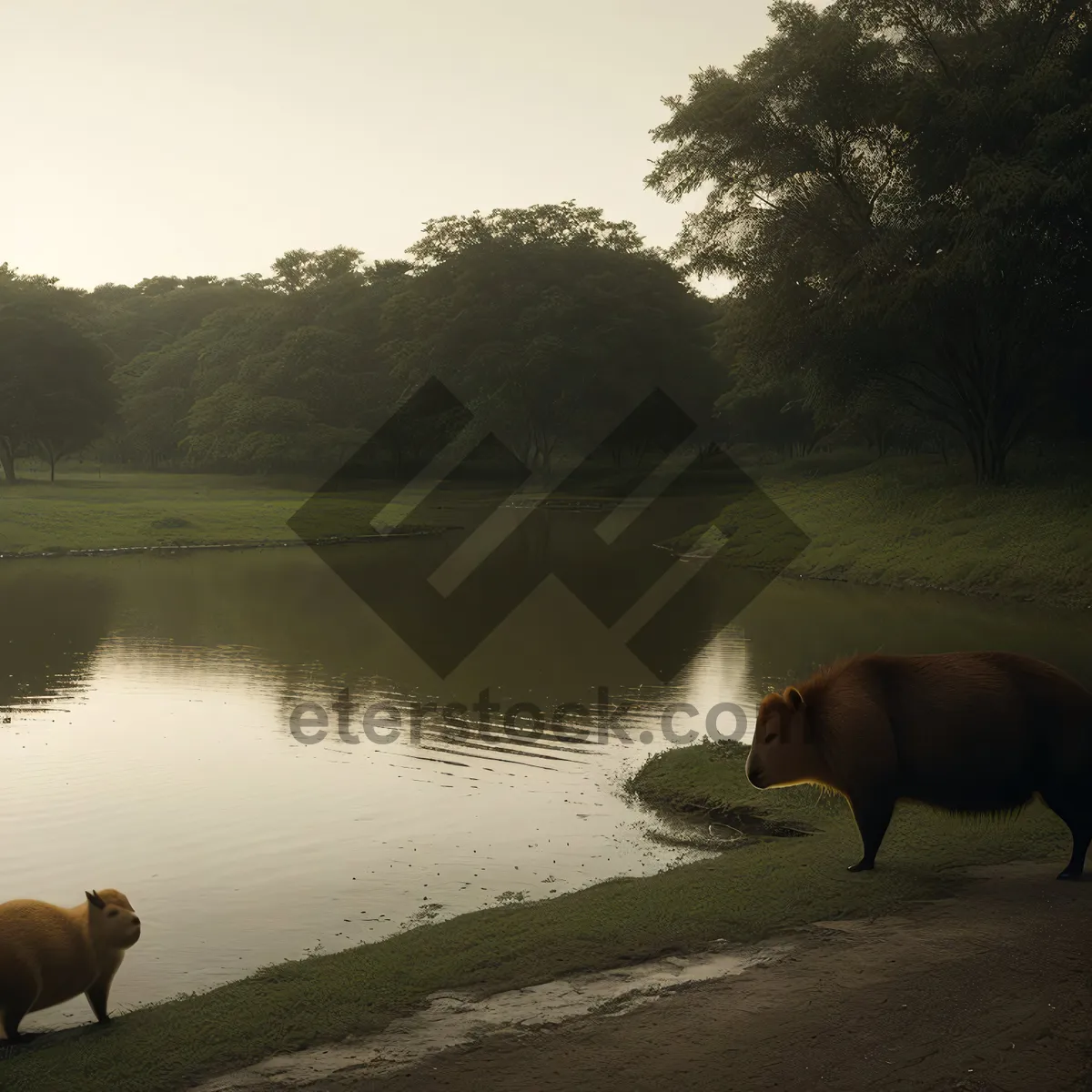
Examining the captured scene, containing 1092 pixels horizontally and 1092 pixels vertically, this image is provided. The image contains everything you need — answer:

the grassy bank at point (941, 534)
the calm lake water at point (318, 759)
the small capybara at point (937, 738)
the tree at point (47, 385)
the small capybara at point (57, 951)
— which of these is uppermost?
the tree at point (47, 385)

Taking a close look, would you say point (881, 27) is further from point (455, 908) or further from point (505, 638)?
point (455, 908)

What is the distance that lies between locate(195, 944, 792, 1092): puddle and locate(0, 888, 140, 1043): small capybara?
1206 mm

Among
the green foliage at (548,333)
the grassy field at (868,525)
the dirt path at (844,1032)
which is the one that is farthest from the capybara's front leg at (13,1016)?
the green foliage at (548,333)

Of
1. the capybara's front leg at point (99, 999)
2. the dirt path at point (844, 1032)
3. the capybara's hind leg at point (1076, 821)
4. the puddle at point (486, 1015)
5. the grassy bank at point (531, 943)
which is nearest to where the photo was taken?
the dirt path at point (844, 1032)

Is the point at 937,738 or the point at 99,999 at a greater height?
the point at 937,738

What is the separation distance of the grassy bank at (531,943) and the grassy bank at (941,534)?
21025mm

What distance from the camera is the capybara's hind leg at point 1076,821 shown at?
8875 millimetres

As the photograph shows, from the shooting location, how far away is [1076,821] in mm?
8922

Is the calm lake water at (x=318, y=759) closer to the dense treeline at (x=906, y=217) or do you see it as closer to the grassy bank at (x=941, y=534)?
the grassy bank at (x=941, y=534)

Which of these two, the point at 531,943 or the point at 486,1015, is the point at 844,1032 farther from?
the point at 531,943

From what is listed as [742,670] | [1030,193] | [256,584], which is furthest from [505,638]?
[1030,193]

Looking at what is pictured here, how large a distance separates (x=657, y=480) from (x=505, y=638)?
5391 cm

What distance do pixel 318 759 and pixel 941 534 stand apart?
82.3 ft

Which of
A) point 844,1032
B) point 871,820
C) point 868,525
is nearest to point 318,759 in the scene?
point 871,820
